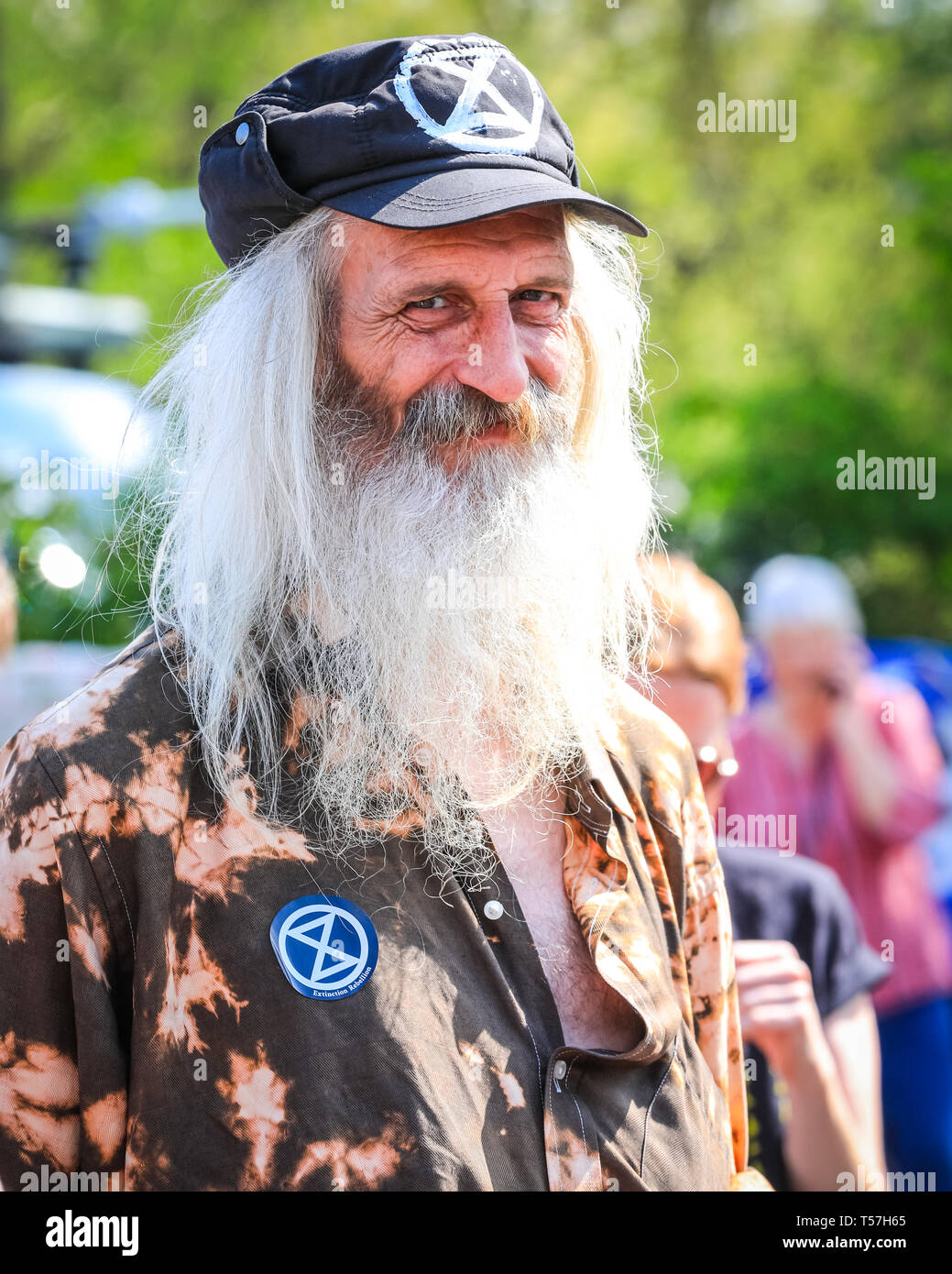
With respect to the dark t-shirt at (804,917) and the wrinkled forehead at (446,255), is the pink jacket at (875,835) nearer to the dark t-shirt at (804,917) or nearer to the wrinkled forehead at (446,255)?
the dark t-shirt at (804,917)

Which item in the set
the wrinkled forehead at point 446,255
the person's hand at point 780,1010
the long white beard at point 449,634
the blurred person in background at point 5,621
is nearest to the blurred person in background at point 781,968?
the person's hand at point 780,1010

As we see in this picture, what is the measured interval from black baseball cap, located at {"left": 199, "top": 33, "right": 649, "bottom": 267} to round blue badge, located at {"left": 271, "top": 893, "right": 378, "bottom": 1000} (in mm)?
908

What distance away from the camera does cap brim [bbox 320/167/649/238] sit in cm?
167

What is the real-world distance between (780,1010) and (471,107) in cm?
185

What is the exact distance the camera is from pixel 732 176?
11.9 meters

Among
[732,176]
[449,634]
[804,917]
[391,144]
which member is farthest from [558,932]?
[732,176]

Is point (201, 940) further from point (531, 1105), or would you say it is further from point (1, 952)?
point (531, 1105)

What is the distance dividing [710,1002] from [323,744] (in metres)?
0.73

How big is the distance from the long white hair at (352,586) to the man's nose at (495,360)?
0.09 m

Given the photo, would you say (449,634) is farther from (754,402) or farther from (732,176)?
(732,176)

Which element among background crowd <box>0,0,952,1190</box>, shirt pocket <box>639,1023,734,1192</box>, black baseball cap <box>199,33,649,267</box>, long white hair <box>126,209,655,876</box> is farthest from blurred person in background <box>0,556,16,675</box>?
shirt pocket <box>639,1023,734,1192</box>

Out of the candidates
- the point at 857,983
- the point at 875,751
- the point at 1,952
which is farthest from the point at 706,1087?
the point at 875,751

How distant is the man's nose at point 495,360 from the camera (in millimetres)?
1764

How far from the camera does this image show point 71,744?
1.58m
